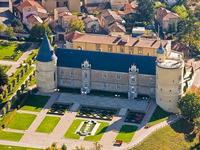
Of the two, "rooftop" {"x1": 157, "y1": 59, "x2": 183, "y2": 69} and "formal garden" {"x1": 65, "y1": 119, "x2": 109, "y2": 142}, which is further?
"rooftop" {"x1": 157, "y1": 59, "x2": 183, "y2": 69}

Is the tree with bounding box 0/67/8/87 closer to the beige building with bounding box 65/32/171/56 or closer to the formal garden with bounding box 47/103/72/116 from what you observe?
the formal garden with bounding box 47/103/72/116

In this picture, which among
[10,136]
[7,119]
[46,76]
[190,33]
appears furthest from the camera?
[190,33]

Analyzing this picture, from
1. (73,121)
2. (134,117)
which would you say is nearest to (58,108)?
(73,121)

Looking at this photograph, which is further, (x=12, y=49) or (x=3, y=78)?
(x=12, y=49)

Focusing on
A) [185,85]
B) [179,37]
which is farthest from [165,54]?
[179,37]

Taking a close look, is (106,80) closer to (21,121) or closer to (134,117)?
(134,117)

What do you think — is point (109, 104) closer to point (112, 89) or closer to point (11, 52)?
point (112, 89)

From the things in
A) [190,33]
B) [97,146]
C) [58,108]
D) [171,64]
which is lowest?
[97,146]

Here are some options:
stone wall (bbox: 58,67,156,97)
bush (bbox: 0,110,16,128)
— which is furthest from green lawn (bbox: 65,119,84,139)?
stone wall (bbox: 58,67,156,97)
